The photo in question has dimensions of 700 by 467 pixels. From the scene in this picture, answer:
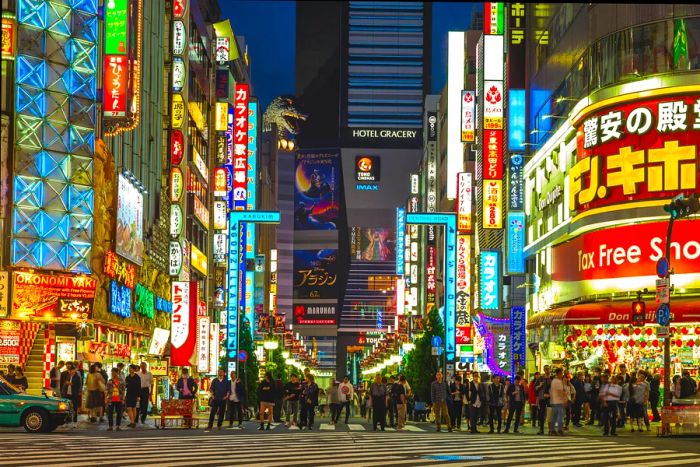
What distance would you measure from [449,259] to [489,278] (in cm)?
721

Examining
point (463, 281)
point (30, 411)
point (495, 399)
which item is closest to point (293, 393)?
point (495, 399)

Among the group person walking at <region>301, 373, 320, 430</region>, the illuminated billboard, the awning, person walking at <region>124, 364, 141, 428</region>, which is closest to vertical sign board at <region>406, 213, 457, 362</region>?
the awning

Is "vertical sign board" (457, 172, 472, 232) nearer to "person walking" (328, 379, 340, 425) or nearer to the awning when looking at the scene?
the awning

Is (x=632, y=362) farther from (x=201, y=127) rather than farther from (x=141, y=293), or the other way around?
(x=201, y=127)

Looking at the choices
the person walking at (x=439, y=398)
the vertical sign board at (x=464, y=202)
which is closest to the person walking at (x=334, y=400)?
the person walking at (x=439, y=398)

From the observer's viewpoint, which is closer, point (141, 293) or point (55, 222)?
point (55, 222)

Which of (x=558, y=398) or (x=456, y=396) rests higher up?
(x=558, y=398)

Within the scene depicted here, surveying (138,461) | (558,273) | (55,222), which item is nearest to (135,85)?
Result: (55,222)

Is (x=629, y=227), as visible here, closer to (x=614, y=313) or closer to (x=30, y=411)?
(x=614, y=313)

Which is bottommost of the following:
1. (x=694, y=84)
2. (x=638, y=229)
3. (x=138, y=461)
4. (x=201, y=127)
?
(x=138, y=461)

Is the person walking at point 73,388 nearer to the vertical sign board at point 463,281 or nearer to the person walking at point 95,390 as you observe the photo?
the person walking at point 95,390

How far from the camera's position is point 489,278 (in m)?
63.4

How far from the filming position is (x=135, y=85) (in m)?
42.8

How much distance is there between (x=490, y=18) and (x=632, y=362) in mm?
29127
